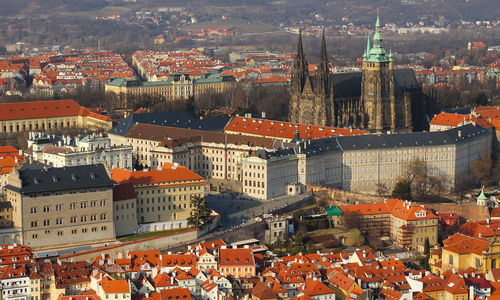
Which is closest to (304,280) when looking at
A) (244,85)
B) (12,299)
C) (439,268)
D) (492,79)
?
(439,268)

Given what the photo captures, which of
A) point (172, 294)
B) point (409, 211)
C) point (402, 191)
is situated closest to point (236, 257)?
point (172, 294)

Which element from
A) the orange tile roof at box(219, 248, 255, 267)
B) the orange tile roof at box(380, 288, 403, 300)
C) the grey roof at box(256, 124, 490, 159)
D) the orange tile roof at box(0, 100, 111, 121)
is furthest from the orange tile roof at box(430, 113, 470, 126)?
the orange tile roof at box(380, 288, 403, 300)

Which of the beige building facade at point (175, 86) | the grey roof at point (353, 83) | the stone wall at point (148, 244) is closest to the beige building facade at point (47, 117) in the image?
the beige building facade at point (175, 86)

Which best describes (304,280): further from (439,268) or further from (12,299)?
(12,299)

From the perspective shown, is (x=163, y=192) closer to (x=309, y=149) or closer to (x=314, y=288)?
(x=309, y=149)

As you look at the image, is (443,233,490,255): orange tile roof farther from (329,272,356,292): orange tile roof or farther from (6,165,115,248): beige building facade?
(6,165,115,248): beige building facade

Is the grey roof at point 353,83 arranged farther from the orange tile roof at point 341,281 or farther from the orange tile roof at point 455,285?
the orange tile roof at point 455,285
